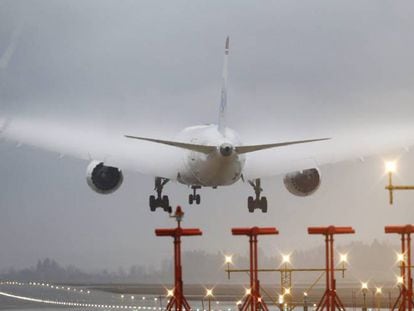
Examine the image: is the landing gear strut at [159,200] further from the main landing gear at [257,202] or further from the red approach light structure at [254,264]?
the red approach light structure at [254,264]

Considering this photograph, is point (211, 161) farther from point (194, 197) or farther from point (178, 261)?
point (178, 261)

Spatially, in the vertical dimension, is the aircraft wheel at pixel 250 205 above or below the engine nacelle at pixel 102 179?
below

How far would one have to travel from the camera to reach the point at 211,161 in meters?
107

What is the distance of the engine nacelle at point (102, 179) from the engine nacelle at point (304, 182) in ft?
57.6

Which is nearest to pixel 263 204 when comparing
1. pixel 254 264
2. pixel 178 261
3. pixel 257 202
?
pixel 257 202

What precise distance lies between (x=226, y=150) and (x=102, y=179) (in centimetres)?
2023

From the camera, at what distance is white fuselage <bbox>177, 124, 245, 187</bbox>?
107 m

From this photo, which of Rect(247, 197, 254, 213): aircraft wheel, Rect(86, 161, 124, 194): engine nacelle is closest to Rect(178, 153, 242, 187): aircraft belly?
Rect(247, 197, 254, 213): aircraft wheel

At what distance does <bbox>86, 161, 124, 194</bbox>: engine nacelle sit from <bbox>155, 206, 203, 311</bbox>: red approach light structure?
45380 mm

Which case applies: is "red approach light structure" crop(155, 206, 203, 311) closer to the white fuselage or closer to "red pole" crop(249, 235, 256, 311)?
"red pole" crop(249, 235, 256, 311)

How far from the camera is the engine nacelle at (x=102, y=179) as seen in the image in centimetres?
12031

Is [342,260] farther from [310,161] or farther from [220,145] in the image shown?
[310,161]

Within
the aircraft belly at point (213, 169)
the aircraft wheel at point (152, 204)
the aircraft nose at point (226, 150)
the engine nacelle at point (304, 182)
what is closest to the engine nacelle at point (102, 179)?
the aircraft wheel at point (152, 204)

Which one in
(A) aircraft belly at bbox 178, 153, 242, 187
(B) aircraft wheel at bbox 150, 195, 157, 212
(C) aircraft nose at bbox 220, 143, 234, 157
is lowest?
(B) aircraft wheel at bbox 150, 195, 157, 212
